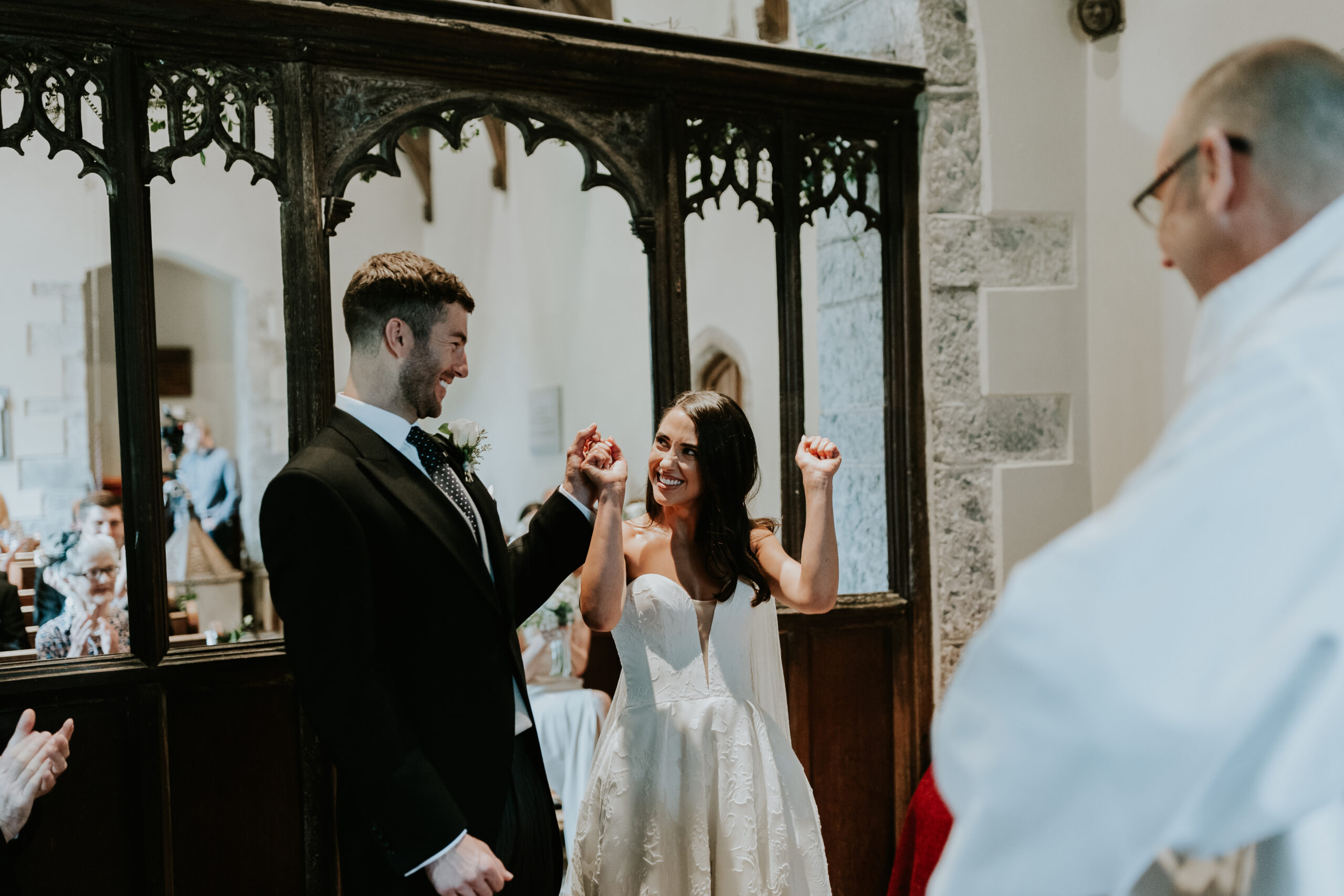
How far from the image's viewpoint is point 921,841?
106 inches

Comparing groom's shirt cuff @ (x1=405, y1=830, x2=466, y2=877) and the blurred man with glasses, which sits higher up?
the blurred man with glasses

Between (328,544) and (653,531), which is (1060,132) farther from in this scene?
(328,544)

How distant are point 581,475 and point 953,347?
1780mm

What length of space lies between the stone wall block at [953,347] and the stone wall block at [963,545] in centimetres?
27

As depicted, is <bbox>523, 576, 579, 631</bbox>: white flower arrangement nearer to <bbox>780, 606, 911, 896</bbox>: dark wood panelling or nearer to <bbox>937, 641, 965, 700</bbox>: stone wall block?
<bbox>780, 606, 911, 896</bbox>: dark wood panelling

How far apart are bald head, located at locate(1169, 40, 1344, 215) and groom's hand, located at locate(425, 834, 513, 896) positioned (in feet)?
4.88

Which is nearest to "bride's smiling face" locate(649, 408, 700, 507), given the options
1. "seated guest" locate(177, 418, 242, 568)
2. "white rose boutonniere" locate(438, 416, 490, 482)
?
"white rose boutonniere" locate(438, 416, 490, 482)

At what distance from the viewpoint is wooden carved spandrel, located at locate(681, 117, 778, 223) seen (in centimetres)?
343

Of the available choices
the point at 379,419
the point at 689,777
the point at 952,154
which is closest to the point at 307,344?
the point at 379,419

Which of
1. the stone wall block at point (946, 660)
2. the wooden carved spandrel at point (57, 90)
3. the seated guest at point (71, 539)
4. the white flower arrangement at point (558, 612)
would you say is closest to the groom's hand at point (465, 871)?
the seated guest at point (71, 539)

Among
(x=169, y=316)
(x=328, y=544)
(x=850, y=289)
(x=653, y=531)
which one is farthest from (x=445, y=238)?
(x=328, y=544)

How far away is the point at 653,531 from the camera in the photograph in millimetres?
2738

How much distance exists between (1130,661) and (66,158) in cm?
977

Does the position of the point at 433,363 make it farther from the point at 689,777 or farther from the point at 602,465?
the point at 689,777
